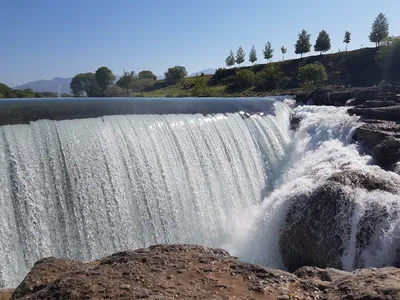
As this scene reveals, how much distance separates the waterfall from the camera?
412 inches

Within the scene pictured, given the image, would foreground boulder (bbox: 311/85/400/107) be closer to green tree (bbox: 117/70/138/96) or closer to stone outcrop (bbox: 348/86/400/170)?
stone outcrop (bbox: 348/86/400/170)

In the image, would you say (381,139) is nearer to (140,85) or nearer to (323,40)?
(323,40)

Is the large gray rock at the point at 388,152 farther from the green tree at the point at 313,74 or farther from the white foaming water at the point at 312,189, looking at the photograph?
the green tree at the point at 313,74

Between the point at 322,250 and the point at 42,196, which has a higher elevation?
the point at 42,196

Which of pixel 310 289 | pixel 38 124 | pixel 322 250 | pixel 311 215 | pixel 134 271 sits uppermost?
pixel 38 124

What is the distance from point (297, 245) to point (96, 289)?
306 inches

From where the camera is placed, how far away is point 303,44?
2559 inches

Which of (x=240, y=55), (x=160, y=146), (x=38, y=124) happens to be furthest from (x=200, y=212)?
(x=240, y=55)

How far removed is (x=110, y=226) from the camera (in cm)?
1167

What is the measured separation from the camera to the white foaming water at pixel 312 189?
970 cm

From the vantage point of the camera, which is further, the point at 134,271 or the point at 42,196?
the point at 42,196

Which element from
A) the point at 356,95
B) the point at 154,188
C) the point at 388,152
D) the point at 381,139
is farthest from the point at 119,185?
the point at 356,95

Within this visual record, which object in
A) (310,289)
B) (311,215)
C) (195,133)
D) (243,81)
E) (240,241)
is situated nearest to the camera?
(310,289)

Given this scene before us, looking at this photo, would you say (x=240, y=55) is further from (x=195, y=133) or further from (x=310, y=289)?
(x=310, y=289)
